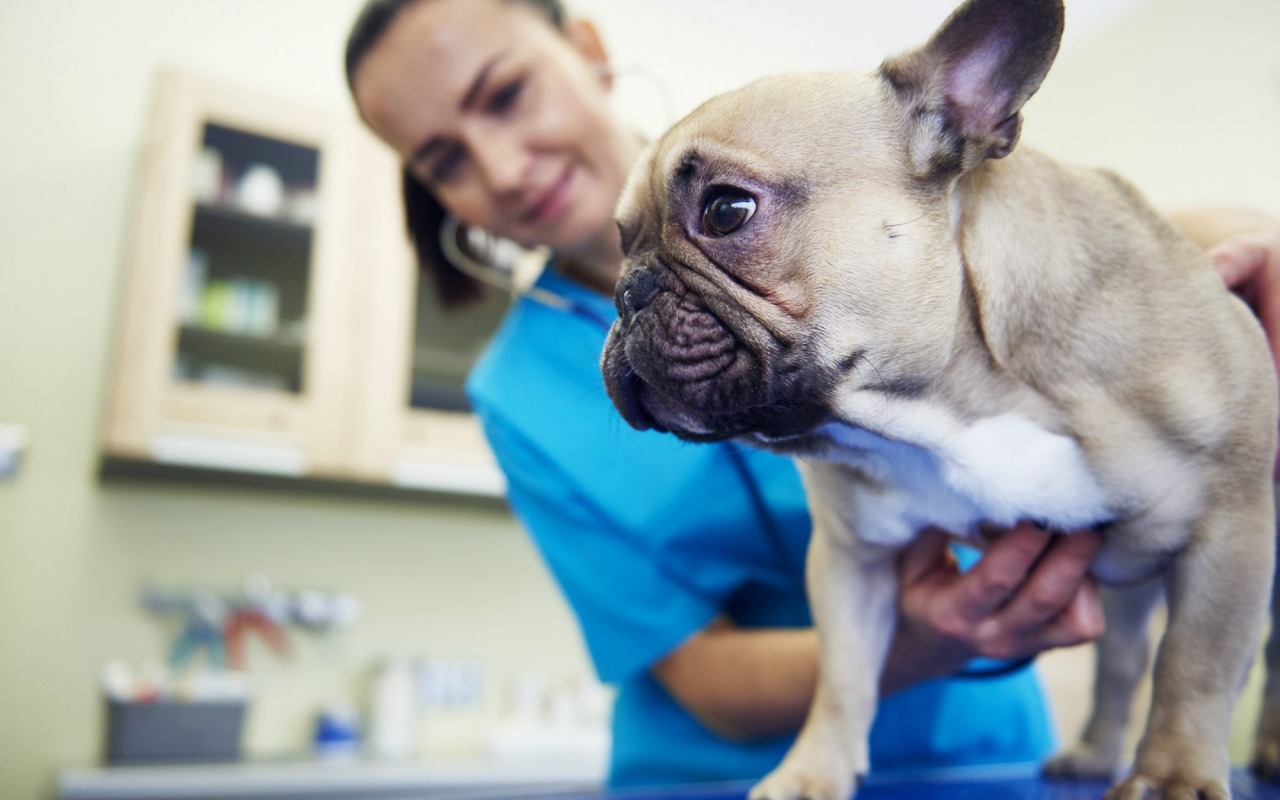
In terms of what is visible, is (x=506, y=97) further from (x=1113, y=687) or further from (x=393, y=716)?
(x=393, y=716)

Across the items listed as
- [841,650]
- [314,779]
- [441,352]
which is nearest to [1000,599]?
[841,650]

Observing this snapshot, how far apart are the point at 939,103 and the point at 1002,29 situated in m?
0.06

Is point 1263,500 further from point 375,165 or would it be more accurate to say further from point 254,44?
point 254,44

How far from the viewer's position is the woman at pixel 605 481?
42.6 inches

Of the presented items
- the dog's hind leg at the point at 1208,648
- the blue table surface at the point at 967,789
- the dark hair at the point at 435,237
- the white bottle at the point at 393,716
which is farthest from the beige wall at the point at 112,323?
the dog's hind leg at the point at 1208,648

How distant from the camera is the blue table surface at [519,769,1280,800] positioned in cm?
80

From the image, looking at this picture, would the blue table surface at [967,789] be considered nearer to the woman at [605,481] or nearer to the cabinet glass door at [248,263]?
the woman at [605,481]

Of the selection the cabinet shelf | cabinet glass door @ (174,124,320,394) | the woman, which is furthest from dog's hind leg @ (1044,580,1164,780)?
the cabinet shelf

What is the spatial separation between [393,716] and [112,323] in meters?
1.29

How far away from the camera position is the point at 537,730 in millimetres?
2799

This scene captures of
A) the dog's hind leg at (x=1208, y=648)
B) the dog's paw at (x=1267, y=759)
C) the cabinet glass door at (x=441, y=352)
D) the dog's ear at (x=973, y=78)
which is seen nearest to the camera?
the dog's ear at (x=973, y=78)

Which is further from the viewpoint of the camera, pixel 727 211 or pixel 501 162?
pixel 501 162

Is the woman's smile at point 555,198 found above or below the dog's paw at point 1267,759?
above

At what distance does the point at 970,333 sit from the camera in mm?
646
